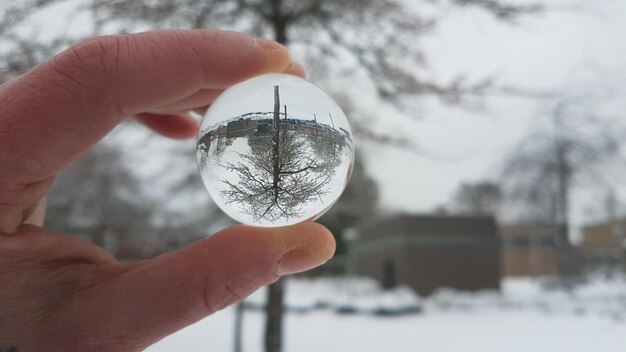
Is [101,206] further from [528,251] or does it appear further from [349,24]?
[528,251]

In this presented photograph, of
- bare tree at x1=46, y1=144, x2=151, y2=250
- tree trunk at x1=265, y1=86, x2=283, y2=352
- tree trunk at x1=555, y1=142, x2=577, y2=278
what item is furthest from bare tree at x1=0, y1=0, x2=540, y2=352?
tree trunk at x1=555, y1=142, x2=577, y2=278

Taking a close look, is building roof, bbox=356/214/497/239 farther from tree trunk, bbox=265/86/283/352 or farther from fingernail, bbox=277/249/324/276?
fingernail, bbox=277/249/324/276

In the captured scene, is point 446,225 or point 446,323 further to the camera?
point 446,225

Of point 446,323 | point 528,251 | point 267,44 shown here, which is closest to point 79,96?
point 267,44

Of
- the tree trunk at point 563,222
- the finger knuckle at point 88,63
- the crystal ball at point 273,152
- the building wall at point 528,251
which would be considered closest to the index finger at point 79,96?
the finger knuckle at point 88,63

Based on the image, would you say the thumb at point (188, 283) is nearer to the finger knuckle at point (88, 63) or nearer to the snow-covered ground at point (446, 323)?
the finger knuckle at point (88, 63)

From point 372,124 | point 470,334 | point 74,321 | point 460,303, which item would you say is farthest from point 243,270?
point 460,303
